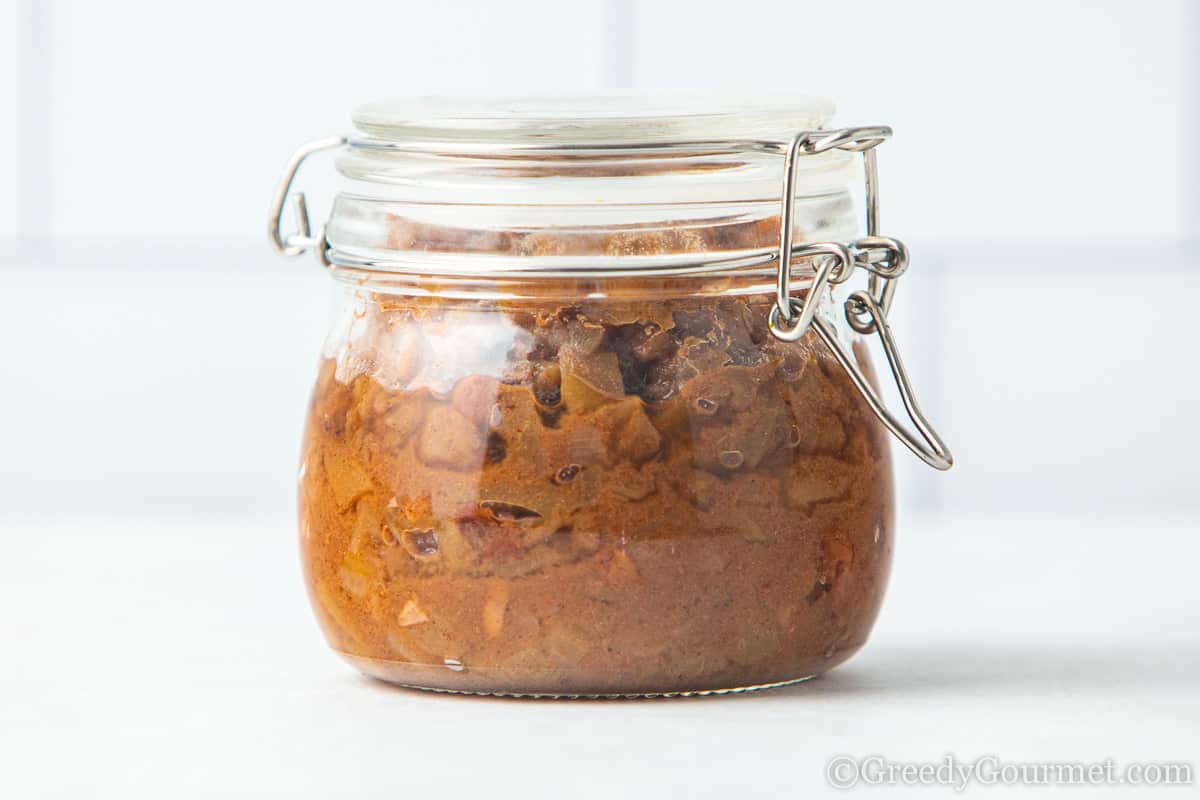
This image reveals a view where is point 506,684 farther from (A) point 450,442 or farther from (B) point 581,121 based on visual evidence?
(B) point 581,121

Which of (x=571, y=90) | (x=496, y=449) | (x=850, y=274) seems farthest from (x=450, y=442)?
(x=571, y=90)

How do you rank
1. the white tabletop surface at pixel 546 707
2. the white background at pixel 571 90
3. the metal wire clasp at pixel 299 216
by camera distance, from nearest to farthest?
the white tabletop surface at pixel 546 707
the metal wire clasp at pixel 299 216
the white background at pixel 571 90

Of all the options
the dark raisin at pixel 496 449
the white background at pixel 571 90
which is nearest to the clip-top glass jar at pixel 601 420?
the dark raisin at pixel 496 449

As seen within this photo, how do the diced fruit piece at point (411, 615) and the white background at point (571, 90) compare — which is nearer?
the diced fruit piece at point (411, 615)

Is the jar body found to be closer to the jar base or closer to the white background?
the jar base

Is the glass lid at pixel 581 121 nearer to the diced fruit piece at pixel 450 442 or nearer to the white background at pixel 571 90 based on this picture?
the diced fruit piece at pixel 450 442

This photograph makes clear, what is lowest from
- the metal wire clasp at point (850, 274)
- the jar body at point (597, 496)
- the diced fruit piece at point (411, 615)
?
the diced fruit piece at point (411, 615)

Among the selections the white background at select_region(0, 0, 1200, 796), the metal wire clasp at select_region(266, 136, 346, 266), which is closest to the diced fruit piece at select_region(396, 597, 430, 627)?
the metal wire clasp at select_region(266, 136, 346, 266)
